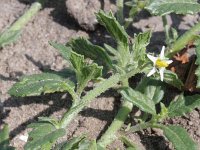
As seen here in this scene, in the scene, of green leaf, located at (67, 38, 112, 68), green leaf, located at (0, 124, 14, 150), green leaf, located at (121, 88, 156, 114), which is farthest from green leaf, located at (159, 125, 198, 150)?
green leaf, located at (0, 124, 14, 150)

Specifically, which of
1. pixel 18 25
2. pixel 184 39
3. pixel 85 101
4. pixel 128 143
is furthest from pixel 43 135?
pixel 18 25

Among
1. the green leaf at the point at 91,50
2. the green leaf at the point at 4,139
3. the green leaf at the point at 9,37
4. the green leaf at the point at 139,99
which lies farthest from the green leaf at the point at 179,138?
the green leaf at the point at 9,37

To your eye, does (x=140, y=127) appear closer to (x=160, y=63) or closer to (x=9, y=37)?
(x=160, y=63)

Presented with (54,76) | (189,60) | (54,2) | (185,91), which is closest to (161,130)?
(185,91)

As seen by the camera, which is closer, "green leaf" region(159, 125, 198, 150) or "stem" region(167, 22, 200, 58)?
"green leaf" region(159, 125, 198, 150)

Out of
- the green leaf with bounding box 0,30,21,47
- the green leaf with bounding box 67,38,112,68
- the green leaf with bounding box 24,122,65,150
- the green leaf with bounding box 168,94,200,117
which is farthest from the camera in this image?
the green leaf with bounding box 0,30,21,47

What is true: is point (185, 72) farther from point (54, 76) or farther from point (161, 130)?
point (54, 76)

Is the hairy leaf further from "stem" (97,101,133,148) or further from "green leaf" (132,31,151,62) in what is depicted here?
"stem" (97,101,133,148)
